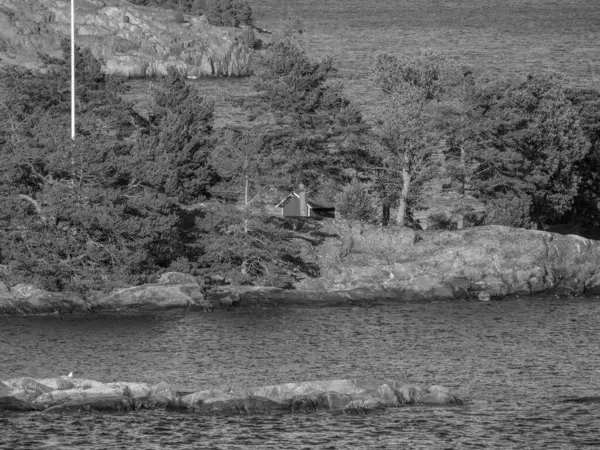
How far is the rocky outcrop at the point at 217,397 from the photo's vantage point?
178 ft

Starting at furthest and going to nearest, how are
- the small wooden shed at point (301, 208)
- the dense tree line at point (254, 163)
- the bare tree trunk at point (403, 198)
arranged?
the small wooden shed at point (301, 208), the bare tree trunk at point (403, 198), the dense tree line at point (254, 163)

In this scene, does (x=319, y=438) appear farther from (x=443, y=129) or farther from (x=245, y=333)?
(x=443, y=129)

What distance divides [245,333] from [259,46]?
352ft

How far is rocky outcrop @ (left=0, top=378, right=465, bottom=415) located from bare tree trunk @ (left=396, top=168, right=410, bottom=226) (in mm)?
33988

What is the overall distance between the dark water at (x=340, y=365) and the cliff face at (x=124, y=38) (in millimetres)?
78517

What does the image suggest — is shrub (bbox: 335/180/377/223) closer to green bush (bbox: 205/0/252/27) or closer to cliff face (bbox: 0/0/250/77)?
cliff face (bbox: 0/0/250/77)

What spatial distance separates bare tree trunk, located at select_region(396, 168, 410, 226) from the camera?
88812 millimetres

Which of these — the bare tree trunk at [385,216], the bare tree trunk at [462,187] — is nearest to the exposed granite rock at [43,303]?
the bare tree trunk at [385,216]

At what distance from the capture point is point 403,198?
89.3 metres

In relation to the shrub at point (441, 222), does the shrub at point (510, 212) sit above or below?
above

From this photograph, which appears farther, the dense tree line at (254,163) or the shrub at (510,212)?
the shrub at (510,212)

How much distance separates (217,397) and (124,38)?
10522 cm

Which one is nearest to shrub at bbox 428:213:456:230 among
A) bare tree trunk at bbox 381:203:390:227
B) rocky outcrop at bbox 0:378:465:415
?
bare tree trunk at bbox 381:203:390:227

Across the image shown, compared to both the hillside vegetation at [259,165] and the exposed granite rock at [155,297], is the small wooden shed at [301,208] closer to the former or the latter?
the hillside vegetation at [259,165]
